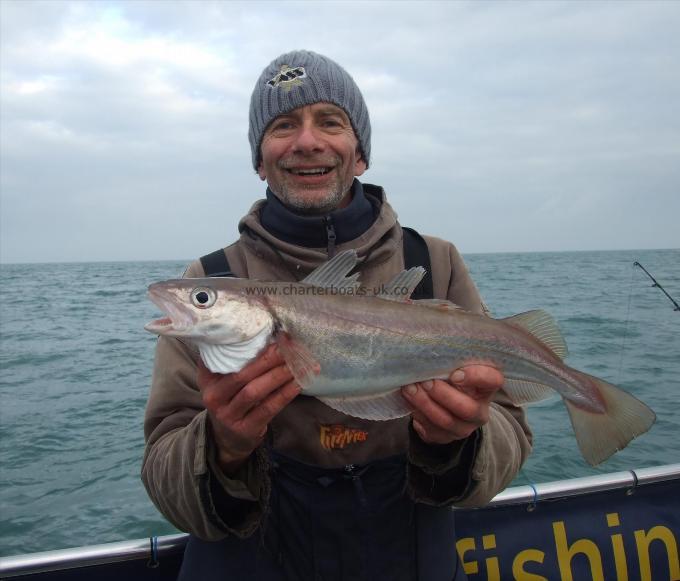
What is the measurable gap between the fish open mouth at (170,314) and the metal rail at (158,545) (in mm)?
1756

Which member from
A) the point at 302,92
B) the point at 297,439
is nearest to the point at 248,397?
the point at 297,439

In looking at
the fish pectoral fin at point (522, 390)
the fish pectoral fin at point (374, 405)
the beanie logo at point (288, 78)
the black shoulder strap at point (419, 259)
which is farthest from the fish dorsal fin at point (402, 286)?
the beanie logo at point (288, 78)

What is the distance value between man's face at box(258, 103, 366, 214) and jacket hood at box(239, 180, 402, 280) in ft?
0.40

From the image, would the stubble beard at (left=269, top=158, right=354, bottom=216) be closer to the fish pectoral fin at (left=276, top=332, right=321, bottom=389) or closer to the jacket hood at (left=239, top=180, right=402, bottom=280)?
the jacket hood at (left=239, top=180, right=402, bottom=280)

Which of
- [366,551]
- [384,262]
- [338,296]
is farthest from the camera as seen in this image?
[384,262]

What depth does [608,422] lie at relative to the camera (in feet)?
9.97

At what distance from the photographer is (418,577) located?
111 inches

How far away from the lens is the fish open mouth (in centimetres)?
261

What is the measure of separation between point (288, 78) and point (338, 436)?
229cm

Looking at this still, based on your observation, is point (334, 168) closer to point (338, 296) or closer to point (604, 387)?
point (338, 296)

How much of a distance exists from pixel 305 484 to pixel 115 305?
3530 cm

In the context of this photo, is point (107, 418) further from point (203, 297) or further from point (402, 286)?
point (402, 286)

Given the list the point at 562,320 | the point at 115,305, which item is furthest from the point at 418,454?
the point at 115,305

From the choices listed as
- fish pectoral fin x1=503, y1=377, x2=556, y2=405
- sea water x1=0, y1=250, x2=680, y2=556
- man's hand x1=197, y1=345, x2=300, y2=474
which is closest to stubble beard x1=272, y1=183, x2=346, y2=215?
man's hand x1=197, y1=345, x2=300, y2=474
